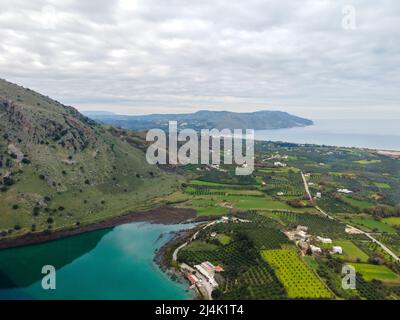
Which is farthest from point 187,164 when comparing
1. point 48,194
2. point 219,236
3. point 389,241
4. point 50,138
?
point 389,241

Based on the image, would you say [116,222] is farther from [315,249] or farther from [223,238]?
[315,249]

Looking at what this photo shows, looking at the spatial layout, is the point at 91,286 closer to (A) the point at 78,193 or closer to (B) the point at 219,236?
(B) the point at 219,236

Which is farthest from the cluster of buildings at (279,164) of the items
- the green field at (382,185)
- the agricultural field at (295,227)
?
the green field at (382,185)

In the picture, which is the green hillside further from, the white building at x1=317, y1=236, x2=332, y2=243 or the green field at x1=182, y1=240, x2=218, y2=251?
the white building at x1=317, y1=236, x2=332, y2=243

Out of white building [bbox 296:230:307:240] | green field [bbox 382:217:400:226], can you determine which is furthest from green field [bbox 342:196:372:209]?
white building [bbox 296:230:307:240]

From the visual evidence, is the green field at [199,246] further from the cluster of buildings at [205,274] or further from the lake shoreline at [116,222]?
the lake shoreline at [116,222]

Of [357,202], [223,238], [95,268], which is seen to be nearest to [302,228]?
[223,238]
